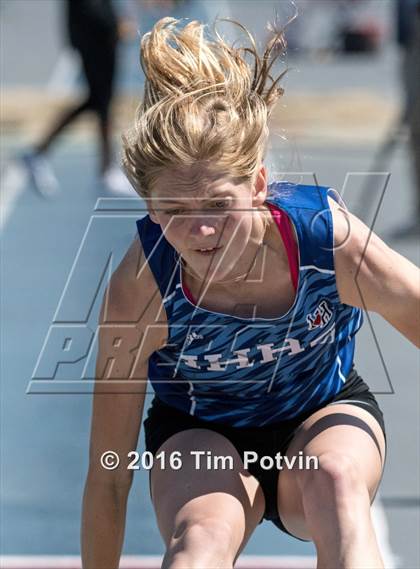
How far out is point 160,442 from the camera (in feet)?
10.8

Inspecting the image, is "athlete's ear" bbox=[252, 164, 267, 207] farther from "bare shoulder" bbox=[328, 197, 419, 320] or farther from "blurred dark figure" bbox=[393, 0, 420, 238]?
"blurred dark figure" bbox=[393, 0, 420, 238]

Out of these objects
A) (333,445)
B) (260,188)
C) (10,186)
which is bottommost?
(333,445)

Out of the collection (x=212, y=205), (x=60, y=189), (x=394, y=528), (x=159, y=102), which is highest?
(x=60, y=189)

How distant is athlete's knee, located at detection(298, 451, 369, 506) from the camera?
287 centimetres

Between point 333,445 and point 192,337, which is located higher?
point 192,337

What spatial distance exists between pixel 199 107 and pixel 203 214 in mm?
249

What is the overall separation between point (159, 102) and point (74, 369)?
10.6ft

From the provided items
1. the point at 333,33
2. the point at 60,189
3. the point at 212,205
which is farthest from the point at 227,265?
the point at 333,33

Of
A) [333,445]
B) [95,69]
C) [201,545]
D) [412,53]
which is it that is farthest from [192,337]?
[95,69]

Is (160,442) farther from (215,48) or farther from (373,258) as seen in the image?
(215,48)

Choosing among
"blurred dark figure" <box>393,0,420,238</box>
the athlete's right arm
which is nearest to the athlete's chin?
the athlete's right arm

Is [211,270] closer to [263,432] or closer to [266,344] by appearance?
[266,344]

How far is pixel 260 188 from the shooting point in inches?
121

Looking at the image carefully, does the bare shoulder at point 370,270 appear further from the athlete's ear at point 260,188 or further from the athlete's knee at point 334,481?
the athlete's knee at point 334,481
